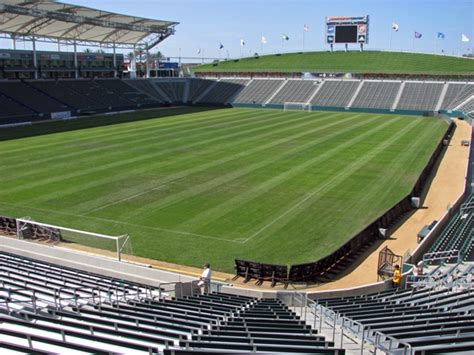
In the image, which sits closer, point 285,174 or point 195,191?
point 195,191

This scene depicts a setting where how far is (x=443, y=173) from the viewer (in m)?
37.8

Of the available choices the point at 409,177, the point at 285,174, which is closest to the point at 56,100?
the point at 285,174

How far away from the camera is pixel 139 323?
951 cm

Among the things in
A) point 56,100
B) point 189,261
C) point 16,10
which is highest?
point 16,10

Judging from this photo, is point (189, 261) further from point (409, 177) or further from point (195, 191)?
point (409, 177)

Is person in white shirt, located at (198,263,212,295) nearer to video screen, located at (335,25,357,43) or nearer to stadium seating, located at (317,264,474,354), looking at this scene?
stadium seating, located at (317,264,474,354)

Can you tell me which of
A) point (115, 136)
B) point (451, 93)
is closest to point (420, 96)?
point (451, 93)

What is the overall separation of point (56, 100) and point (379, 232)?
2465 inches

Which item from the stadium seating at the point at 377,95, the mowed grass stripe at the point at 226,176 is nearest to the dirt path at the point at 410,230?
the mowed grass stripe at the point at 226,176

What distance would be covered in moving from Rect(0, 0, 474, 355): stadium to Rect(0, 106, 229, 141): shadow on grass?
44 centimetres

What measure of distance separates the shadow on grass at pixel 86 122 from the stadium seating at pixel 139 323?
1687 inches

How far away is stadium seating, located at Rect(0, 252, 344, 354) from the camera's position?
745cm

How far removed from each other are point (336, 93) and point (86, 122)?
48639 millimetres

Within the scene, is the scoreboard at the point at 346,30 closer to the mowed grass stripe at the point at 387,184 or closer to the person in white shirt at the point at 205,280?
the mowed grass stripe at the point at 387,184
